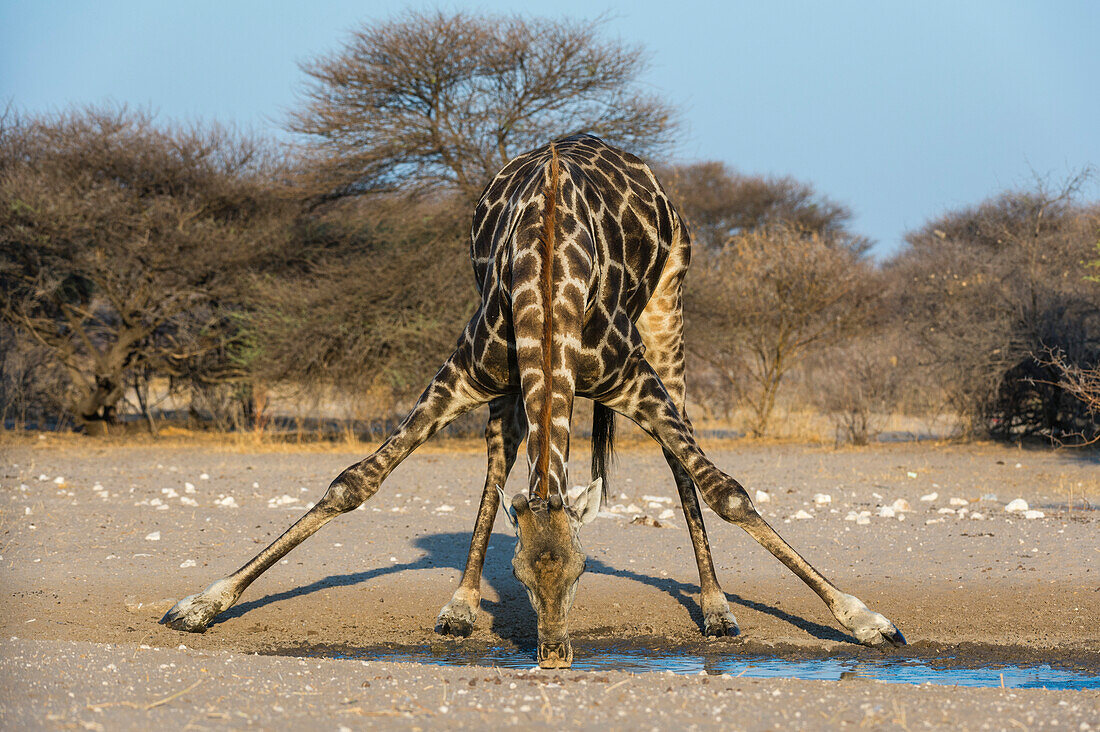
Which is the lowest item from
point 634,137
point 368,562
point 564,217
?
point 368,562

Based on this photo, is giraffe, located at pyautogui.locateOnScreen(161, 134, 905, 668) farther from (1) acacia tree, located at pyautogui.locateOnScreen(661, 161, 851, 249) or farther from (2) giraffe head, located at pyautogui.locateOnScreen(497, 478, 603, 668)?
(1) acacia tree, located at pyautogui.locateOnScreen(661, 161, 851, 249)

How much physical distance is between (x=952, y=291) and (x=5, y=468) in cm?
1669

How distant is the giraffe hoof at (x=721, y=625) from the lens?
19.0 feet

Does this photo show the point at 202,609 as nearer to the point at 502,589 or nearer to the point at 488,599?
the point at 488,599

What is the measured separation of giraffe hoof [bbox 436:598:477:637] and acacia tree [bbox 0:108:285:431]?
41.6 feet

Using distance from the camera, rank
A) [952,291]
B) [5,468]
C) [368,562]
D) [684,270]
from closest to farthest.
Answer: [684,270], [368,562], [5,468], [952,291]

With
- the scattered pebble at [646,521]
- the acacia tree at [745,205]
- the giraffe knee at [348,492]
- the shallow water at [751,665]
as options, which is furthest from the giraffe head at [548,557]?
the acacia tree at [745,205]

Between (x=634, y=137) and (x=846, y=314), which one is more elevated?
(x=634, y=137)

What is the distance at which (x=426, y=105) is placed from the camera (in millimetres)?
16781

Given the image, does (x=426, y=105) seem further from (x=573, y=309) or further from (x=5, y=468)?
(x=573, y=309)

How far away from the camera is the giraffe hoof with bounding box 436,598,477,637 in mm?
5859

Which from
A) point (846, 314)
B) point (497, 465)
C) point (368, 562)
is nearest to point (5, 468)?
point (368, 562)

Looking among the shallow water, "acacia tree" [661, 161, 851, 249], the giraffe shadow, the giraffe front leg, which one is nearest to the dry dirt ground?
the giraffe shadow

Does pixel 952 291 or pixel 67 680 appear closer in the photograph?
pixel 67 680
